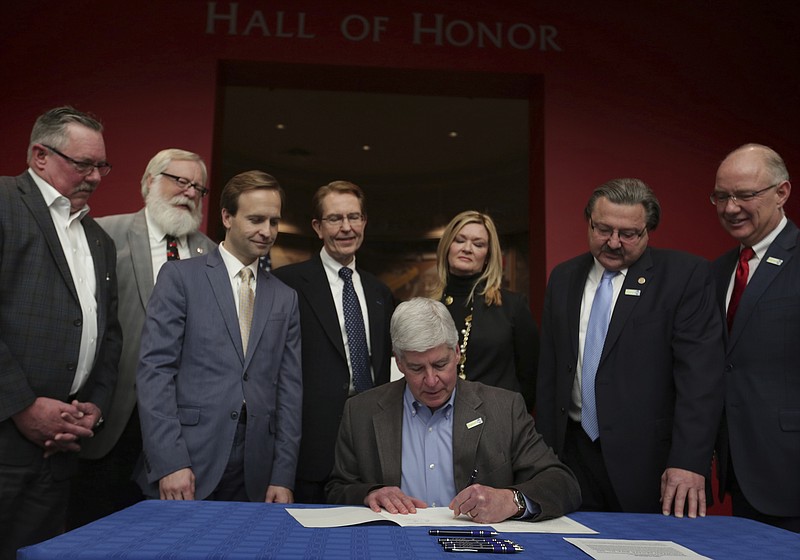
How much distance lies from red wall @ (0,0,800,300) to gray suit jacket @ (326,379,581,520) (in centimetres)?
255

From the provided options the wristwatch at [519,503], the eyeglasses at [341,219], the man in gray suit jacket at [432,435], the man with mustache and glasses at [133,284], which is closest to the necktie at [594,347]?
the man in gray suit jacket at [432,435]

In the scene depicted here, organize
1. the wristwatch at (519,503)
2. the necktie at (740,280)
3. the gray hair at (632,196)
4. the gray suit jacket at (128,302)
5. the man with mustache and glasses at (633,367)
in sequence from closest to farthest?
the wristwatch at (519,503) → the man with mustache and glasses at (633,367) → the gray hair at (632,196) → the necktie at (740,280) → the gray suit jacket at (128,302)

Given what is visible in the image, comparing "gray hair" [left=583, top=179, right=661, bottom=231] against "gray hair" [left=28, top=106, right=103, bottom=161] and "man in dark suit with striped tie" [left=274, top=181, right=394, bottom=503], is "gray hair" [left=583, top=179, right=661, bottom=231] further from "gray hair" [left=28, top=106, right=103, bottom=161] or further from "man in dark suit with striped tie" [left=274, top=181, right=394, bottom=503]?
"gray hair" [left=28, top=106, right=103, bottom=161]

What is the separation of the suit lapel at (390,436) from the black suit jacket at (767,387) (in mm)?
1277

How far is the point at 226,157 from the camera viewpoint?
10266 mm

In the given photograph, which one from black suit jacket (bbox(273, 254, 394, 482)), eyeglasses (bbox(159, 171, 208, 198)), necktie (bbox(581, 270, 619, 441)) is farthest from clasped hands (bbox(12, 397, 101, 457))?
necktie (bbox(581, 270, 619, 441))

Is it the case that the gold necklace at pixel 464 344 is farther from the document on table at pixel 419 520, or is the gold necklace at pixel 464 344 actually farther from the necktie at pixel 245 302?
the document on table at pixel 419 520

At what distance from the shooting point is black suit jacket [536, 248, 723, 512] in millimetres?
2604

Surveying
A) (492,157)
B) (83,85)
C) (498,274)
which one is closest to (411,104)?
(492,157)

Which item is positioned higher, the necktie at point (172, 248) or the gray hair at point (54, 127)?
the gray hair at point (54, 127)

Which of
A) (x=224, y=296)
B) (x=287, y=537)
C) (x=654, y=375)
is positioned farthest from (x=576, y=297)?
(x=287, y=537)

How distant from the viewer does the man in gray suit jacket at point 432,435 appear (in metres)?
2.30

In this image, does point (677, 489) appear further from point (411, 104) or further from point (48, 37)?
point (411, 104)

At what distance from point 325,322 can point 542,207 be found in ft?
7.64
